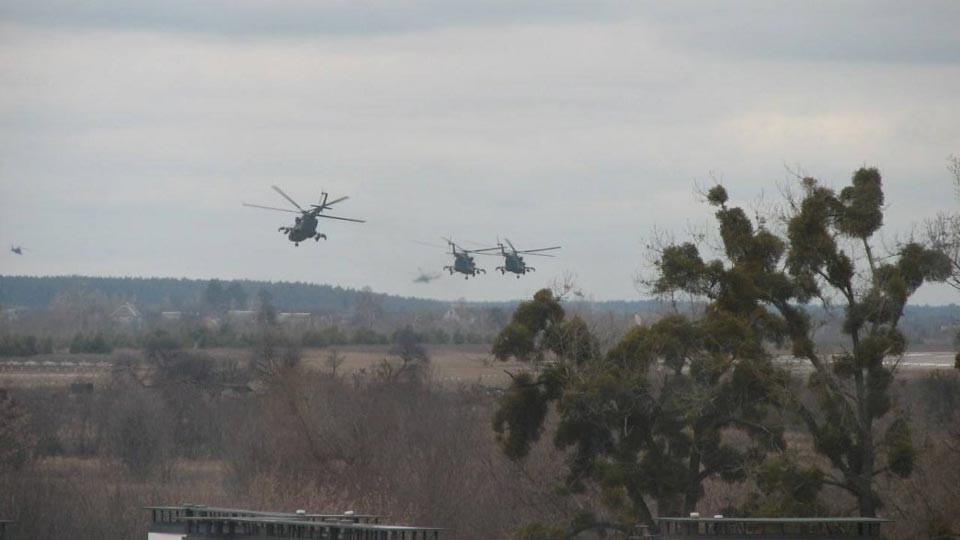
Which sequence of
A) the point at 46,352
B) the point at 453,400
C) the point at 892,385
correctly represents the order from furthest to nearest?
1. the point at 46,352
2. the point at 453,400
3. the point at 892,385

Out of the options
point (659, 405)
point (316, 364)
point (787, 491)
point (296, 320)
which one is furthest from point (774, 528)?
point (296, 320)

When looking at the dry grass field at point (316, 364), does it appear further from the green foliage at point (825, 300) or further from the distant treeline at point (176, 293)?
the green foliage at point (825, 300)

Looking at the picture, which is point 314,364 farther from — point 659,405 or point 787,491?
point 787,491

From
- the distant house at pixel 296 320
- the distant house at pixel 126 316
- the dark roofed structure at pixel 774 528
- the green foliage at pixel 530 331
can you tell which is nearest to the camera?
the dark roofed structure at pixel 774 528

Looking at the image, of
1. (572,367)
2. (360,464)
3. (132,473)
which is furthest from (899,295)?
(132,473)

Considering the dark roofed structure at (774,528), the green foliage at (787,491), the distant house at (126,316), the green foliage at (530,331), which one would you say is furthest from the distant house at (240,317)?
the dark roofed structure at (774,528)

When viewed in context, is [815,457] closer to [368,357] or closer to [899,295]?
[899,295]

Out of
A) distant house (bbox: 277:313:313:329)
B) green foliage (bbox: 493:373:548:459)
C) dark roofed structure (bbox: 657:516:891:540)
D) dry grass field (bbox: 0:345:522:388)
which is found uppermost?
distant house (bbox: 277:313:313:329)

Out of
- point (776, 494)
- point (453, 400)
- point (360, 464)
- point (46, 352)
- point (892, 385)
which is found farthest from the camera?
point (46, 352)

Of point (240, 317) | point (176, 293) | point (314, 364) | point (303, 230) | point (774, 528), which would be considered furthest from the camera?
point (176, 293)

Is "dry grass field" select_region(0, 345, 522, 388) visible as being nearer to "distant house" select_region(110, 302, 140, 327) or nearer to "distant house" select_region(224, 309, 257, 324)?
"distant house" select_region(224, 309, 257, 324)

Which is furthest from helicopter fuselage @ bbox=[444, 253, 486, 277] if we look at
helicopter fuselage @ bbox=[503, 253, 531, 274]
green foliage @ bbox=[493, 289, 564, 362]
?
green foliage @ bbox=[493, 289, 564, 362]
